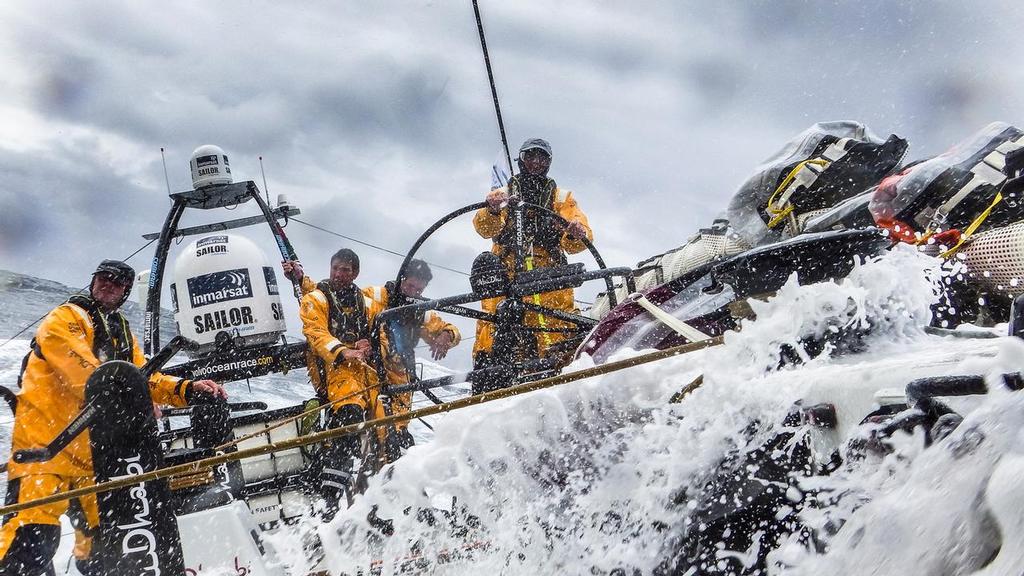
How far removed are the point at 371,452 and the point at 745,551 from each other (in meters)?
3.02

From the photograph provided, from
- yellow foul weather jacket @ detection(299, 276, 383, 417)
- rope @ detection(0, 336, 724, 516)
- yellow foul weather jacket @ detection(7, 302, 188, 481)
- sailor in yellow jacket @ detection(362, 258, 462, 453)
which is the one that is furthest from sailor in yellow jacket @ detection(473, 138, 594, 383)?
rope @ detection(0, 336, 724, 516)

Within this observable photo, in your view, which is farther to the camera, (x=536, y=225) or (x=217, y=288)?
(x=217, y=288)

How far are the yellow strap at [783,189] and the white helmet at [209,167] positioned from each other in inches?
183

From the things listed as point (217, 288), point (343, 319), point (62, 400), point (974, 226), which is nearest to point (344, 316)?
point (343, 319)

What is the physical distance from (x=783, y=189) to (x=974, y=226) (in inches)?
53.8

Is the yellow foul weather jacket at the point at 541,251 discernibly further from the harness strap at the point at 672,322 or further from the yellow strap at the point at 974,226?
the yellow strap at the point at 974,226

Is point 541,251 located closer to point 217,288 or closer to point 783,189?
point 783,189

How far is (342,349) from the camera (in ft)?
16.1

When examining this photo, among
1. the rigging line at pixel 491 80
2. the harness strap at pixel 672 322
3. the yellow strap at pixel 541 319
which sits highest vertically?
the rigging line at pixel 491 80

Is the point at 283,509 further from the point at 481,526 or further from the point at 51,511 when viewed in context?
the point at 481,526

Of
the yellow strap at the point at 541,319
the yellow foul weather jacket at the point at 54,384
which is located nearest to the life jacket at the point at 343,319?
the yellow strap at the point at 541,319

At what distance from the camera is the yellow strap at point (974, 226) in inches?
89.7

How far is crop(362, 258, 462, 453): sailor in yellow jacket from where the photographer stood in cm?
425

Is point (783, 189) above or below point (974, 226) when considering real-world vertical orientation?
above
